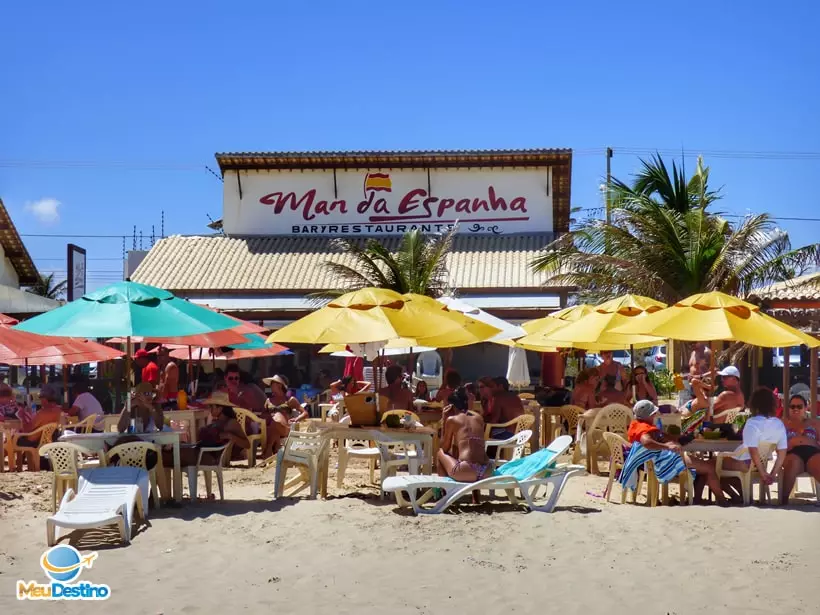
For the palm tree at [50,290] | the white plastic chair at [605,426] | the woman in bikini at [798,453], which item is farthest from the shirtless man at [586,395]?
the palm tree at [50,290]

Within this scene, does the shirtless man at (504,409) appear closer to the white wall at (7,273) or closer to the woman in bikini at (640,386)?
the woman in bikini at (640,386)

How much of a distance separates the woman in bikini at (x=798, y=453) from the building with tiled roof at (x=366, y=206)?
1528 cm

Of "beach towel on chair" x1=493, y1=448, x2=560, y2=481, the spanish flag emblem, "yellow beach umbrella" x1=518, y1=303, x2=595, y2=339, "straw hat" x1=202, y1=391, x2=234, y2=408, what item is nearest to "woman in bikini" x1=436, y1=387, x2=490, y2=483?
"beach towel on chair" x1=493, y1=448, x2=560, y2=481

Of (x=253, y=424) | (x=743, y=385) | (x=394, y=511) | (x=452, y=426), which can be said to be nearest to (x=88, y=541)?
(x=394, y=511)

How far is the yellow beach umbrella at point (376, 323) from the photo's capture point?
946 cm

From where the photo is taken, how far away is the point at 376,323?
31.6ft

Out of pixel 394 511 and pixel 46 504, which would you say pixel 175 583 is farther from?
pixel 46 504

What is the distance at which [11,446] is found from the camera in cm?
1135

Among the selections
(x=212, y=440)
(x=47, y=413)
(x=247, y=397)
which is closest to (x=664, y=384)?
(x=247, y=397)

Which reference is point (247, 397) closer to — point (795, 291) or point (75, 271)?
point (795, 291)

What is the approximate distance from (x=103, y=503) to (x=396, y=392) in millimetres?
3803

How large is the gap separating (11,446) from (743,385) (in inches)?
545

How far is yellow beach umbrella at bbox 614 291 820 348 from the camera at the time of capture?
9.54m

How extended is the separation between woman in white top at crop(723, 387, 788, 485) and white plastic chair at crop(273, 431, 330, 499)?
3.77m
